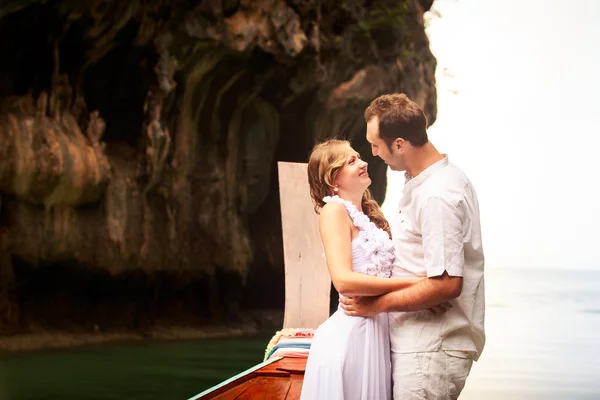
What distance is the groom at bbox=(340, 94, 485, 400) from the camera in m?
2.57

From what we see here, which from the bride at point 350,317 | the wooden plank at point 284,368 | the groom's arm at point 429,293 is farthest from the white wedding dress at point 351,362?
the wooden plank at point 284,368

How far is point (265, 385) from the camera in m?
3.96

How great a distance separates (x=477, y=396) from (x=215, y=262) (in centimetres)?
619

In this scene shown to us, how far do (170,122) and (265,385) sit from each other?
9818 millimetres

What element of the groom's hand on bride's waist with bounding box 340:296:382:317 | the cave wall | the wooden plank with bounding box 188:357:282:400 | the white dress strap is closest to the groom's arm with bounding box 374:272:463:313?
the groom's hand on bride's waist with bounding box 340:296:382:317

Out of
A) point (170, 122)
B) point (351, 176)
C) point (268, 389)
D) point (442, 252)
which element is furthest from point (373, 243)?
point (170, 122)

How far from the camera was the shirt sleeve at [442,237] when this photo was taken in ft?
8.37

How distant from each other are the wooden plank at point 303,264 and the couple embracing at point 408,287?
4.96 feet

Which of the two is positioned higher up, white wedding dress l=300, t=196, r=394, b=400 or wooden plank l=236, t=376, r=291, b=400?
white wedding dress l=300, t=196, r=394, b=400

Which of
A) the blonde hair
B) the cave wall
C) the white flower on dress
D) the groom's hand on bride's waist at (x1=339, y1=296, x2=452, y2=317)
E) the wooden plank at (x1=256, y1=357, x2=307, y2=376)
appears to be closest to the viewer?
the groom's hand on bride's waist at (x1=339, y1=296, x2=452, y2=317)

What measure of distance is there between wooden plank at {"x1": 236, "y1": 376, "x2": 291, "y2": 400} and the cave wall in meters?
7.26

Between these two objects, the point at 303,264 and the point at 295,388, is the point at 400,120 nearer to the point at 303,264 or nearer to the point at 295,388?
the point at 295,388

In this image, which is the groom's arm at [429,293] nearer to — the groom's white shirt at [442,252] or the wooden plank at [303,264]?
the groom's white shirt at [442,252]

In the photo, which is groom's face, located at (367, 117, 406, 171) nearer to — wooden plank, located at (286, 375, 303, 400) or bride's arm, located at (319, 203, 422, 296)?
bride's arm, located at (319, 203, 422, 296)
